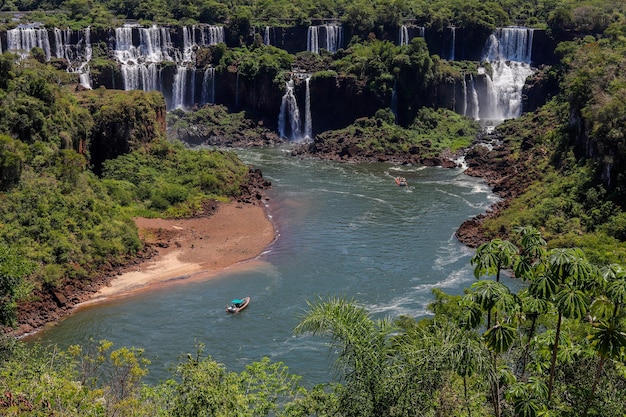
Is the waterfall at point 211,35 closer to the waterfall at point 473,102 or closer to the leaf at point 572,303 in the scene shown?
the waterfall at point 473,102

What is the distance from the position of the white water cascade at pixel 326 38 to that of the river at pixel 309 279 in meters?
46.2

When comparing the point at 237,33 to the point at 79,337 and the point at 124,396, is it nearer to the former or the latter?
the point at 79,337

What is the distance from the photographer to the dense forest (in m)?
18.2

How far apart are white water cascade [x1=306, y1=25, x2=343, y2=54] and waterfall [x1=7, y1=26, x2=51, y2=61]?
40860 mm

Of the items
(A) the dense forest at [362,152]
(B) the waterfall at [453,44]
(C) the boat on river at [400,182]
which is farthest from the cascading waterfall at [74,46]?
(B) the waterfall at [453,44]

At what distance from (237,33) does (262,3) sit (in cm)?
2028

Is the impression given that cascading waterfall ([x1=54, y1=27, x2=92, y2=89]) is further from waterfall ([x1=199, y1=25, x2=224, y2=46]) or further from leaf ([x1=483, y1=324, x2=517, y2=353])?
leaf ([x1=483, y1=324, x2=517, y2=353])

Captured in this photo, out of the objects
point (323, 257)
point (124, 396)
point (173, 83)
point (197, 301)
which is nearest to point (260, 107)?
point (173, 83)

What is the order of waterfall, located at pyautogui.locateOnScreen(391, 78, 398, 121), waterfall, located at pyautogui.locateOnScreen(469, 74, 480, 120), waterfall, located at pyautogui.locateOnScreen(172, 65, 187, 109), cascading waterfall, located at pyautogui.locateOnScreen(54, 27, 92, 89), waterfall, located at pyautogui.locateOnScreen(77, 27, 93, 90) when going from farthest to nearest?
waterfall, located at pyautogui.locateOnScreen(469, 74, 480, 120) → waterfall, located at pyautogui.locateOnScreen(172, 65, 187, 109) → cascading waterfall, located at pyautogui.locateOnScreen(54, 27, 92, 89) → waterfall, located at pyautogui.locateOnScreen(391, 78, 398, 121) → waterfall, located at pyautogui.locateOnScreen(77, 27, 93, 90)

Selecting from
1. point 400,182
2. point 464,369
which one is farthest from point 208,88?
point 464,369

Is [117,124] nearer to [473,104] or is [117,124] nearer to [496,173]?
[496,173]

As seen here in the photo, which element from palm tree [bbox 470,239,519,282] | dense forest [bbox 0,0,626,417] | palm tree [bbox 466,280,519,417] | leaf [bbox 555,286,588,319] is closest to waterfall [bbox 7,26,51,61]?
dense forest [bbox 0,0,626,417]

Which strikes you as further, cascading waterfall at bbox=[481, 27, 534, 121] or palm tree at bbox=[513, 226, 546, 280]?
cascading waterfall at bbox=[481, 27, 534, 121]

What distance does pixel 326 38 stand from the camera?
11369cm
